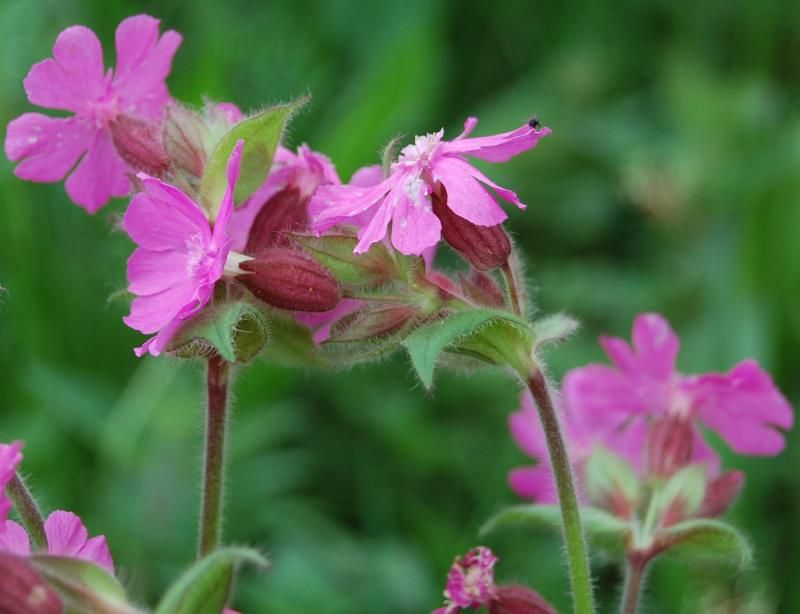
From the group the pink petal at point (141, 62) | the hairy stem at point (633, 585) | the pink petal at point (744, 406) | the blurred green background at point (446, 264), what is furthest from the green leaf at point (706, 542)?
the blurred green background at point (446, 264)

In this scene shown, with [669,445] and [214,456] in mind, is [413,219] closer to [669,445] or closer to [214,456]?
[214,456]

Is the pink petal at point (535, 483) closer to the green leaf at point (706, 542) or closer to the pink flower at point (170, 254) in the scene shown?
the green leaf at point (706, 542)

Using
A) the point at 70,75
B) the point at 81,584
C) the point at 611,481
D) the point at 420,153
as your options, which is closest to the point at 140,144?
the point at 70,75

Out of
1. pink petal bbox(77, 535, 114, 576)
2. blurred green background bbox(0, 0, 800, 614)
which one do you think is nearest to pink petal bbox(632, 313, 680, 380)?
pink petal bbox(77, 535, 114, 576)

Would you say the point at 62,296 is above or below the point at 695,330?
below

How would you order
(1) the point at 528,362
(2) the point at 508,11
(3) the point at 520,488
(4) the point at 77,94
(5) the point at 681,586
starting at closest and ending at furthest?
(1) the point at 528,362
(4) the point at 77,94
(3) the point at 520,488
(5) the point at 681,586
(2) the point at 508,11

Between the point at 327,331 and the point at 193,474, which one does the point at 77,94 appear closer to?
the point at 327,331

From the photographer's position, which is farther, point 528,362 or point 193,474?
point 193,474

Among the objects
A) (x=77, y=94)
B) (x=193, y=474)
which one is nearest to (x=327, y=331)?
(x=77, y=94)
